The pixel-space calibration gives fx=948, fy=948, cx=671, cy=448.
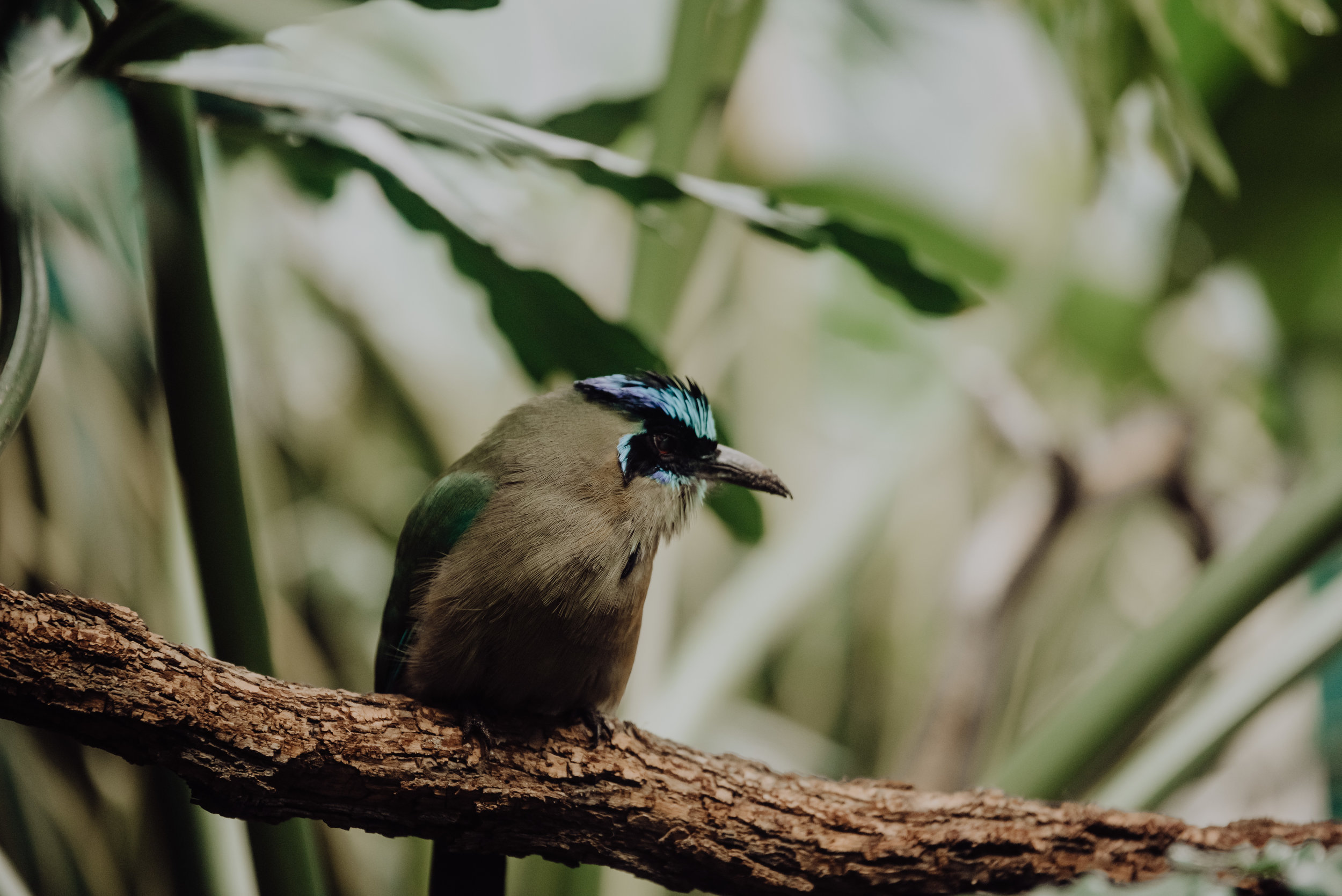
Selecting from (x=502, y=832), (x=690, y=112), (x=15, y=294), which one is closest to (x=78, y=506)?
(x=15, y=294)

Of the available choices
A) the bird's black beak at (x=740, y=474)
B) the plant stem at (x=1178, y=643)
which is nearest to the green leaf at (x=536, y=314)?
the bird's black beak at (x=740, y=474)

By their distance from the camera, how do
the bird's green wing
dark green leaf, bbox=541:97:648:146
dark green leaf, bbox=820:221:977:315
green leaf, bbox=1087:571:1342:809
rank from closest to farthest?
the bird's green wing
dark green leaf, bbox=820:221:977:315
dark green leaf, bbox=541:97:648:146
green leaf, bbox=1087:571:1342:809

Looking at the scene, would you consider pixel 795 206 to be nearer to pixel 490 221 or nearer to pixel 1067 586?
pixel 490 221

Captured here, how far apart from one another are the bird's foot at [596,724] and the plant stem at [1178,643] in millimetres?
1050

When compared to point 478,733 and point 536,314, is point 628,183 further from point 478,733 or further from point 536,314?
point 478,733

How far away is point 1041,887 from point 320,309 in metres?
2.90

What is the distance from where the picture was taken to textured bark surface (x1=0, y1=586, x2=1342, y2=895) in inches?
48.6

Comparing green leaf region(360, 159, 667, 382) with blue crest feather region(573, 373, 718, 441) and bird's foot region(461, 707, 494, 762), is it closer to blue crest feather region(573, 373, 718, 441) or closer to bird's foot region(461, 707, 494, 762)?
blue crest feather region(573, 373, 718, 441)

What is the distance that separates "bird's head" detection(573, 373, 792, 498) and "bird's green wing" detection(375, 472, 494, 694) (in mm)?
270

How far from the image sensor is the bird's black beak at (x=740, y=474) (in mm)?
1826

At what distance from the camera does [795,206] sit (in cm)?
192

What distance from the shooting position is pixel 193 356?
1625mm

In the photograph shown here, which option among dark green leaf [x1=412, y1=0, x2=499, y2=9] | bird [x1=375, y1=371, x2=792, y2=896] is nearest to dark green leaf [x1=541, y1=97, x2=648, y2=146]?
dark green leaf [x1=412, y1=0, x2=499, y2=9]

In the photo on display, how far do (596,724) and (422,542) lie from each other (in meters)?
0.47
